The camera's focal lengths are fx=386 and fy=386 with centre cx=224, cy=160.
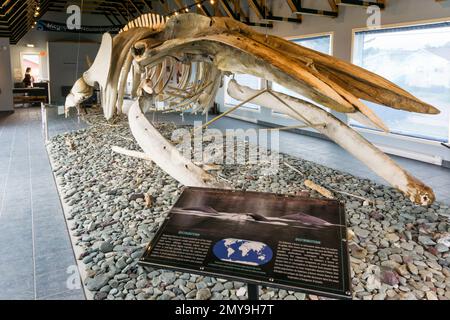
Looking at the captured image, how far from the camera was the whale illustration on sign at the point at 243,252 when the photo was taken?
1.63 metres

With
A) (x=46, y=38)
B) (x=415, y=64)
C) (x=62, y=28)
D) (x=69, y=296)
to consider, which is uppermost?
(x=62, y=28)

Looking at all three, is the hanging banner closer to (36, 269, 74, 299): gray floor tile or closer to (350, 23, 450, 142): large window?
(350, 23, 450, 142): large window

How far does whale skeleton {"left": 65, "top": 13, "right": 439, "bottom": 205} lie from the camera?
2162 mm

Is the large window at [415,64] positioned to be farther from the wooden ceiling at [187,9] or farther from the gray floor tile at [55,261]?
the gray floor tile at [55,261]

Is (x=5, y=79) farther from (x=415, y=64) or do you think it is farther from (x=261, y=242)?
(x=261, y=242)

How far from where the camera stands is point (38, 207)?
423 centimetres

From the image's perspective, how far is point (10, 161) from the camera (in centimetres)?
634

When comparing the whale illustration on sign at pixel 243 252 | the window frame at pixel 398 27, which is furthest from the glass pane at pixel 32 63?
the whale illustration on sign at pixel 243 252

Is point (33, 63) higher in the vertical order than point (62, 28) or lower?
lower

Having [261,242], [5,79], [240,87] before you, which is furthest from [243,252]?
[5,79]

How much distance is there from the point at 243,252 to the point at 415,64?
6.48 metres
